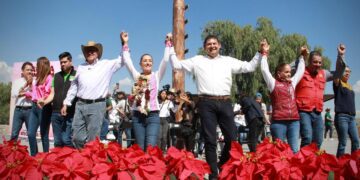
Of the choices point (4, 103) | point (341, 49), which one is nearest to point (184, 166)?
point (341, 49)

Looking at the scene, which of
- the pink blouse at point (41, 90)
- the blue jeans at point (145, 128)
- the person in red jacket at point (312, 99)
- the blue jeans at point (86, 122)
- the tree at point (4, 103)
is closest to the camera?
the blue jeans at point (86, 122)

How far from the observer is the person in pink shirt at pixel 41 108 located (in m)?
5.64

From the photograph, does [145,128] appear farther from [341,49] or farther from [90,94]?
[341,49]

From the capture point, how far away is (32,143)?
5688mm

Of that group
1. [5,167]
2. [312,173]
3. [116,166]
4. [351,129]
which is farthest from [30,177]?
[351,129]

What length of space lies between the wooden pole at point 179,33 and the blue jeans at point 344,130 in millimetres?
5583

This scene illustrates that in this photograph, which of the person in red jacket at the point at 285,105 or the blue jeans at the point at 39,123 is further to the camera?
the blue jeans at the point at 39,123

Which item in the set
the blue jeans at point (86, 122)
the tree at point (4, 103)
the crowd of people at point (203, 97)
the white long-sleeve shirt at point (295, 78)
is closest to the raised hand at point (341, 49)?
the crowd of people at point (203, 97)

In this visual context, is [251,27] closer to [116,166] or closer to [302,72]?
[302,72]

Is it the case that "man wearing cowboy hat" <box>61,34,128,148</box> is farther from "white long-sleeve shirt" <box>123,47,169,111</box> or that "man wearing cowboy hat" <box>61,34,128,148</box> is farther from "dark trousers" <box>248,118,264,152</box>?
"dark trousers" <box>248,118,264,152</box>

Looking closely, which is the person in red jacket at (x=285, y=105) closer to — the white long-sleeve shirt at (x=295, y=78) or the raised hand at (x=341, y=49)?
the white long-sleeve shirt at (x=295, y=78)

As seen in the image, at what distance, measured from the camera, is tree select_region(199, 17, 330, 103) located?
96.9 feet

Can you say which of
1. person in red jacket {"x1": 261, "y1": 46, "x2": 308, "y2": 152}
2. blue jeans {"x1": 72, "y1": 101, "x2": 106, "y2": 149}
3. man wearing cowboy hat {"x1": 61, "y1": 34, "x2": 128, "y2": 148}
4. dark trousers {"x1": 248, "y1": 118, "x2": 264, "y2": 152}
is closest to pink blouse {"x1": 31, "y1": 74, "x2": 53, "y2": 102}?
man wearing cowboy hat {"x1": 61, "y1": 34, "x2": 128, "y2": 148}

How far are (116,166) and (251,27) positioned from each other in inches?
1231
